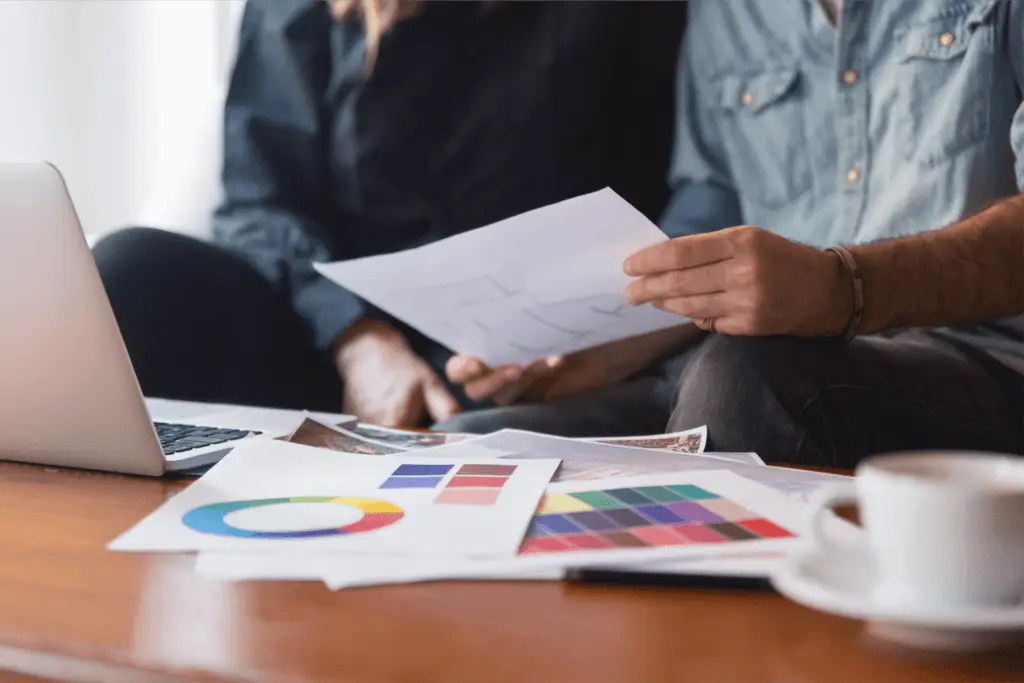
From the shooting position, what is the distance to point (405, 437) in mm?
897

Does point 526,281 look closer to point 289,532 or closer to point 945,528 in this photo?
point 289,532

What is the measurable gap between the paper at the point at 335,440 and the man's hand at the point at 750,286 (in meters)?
0.25

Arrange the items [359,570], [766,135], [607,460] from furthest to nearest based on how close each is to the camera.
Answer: [766,135]
[607,460]
[359,570]

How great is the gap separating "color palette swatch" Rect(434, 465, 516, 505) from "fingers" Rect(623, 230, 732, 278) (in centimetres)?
24

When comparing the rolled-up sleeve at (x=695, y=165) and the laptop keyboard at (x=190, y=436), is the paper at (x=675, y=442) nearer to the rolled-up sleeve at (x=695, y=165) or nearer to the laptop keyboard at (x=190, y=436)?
the laptop keyboard at (x=190, y=436)

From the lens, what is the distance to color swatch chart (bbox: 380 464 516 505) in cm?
64

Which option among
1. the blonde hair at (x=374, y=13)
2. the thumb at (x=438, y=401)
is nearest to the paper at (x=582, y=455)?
the thumb at (x=438, y=401)

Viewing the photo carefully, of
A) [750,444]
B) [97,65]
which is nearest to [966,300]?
[750,444]

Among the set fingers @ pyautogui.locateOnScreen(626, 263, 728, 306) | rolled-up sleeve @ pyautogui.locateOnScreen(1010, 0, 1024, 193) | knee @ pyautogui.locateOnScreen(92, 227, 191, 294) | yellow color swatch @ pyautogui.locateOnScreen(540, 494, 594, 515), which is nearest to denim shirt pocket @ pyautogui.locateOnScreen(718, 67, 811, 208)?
rolled-up sleeve @ pyautogui.locateOnScreen(1010, 0, 1024, 193)

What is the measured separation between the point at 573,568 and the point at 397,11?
1.16 metres

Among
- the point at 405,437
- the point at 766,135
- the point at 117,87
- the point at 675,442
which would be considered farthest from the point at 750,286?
the point at 117,87

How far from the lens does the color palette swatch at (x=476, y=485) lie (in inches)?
25.1

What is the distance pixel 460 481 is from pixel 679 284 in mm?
311

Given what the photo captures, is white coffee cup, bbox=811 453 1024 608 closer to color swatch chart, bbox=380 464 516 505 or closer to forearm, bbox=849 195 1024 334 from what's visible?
color swatch chart, bbox=380 464 516 505
